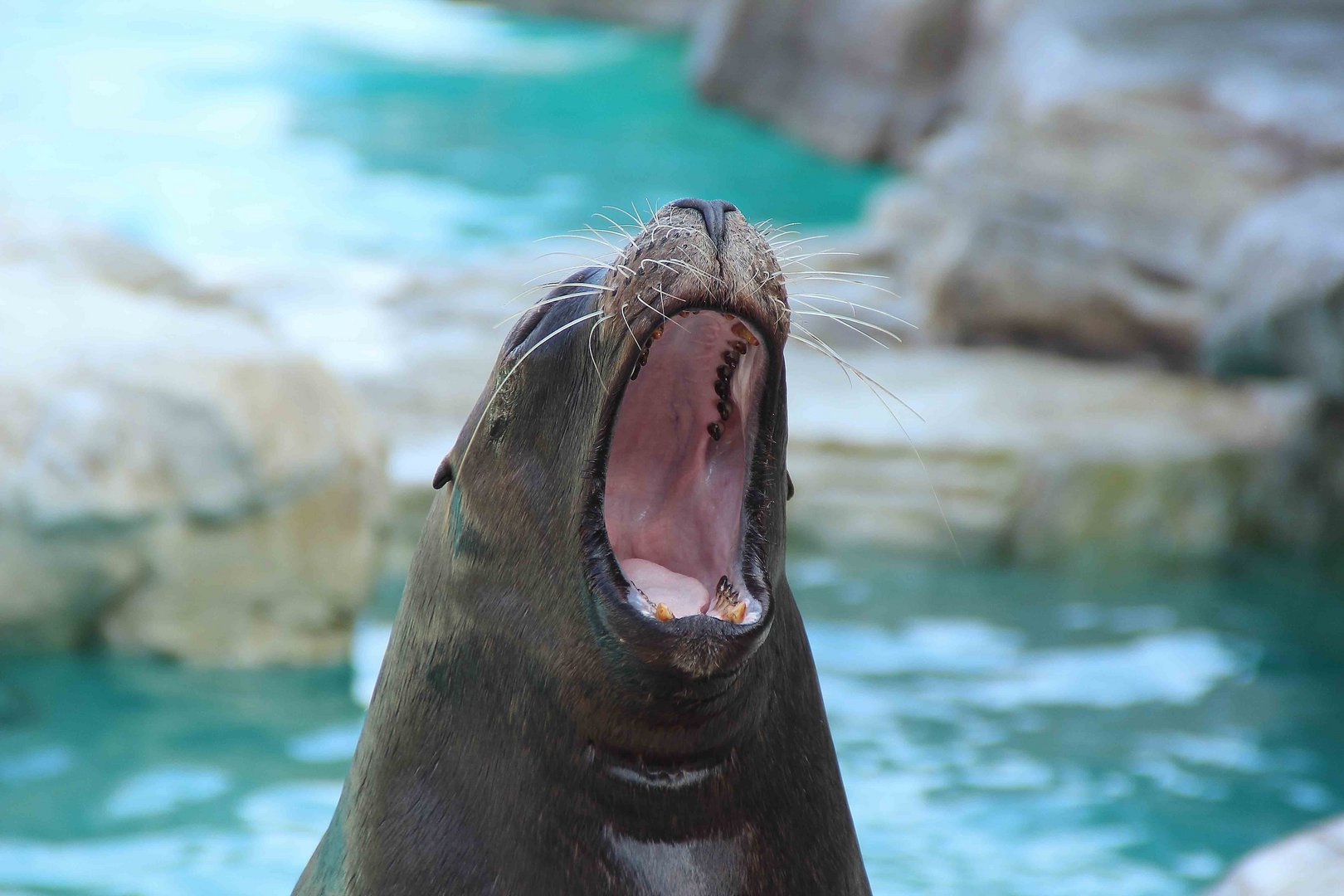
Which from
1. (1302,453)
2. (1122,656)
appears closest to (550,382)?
(1122,656)

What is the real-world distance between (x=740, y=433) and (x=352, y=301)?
7.72 m

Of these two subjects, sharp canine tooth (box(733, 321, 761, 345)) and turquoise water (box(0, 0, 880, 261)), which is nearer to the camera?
sharp canine tooth (box(733, 321, 761, 345))

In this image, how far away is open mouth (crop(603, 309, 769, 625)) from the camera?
7.14 ft

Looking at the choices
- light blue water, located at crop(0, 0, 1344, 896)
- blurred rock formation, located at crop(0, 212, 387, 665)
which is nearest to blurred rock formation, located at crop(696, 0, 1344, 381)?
light blue water, located at crop(0, 0, 1344, 896)

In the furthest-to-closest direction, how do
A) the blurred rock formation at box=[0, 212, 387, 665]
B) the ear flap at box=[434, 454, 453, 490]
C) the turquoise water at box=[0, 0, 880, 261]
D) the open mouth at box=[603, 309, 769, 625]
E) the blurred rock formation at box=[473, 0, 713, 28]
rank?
1. the blurred rock formation at box=[473, 0, 713, 28]
2. the turquoise water at box=[0, 0, 880, 261]
3. the blurred rock formation at box=[0, 212, 387, 665]
4. the ear flap at box=[434, 454, 453, 490]
5. the open mouth at box=[603, 309, 769, 625]

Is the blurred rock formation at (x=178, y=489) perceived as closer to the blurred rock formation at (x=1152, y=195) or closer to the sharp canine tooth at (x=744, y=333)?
the sharp canine tooth at (x=744, y=333)

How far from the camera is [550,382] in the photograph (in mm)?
2250

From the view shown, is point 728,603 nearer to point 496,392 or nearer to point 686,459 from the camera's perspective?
point 686,459

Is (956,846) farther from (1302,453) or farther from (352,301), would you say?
(352,301)

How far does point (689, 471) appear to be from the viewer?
2.31 metres

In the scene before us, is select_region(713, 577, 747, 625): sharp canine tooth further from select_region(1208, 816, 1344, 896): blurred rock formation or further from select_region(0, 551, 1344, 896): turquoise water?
select_region(0, 551, 1344, 896): turquoise water

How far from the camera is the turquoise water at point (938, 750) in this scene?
471 cm

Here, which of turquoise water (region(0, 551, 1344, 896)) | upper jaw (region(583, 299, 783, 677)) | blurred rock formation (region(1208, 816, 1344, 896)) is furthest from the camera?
turquoise water (region(0, 551, 1344, 896))

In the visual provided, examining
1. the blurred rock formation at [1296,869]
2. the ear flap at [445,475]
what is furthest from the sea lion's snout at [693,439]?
the blurred rock formation at [1296,869]
